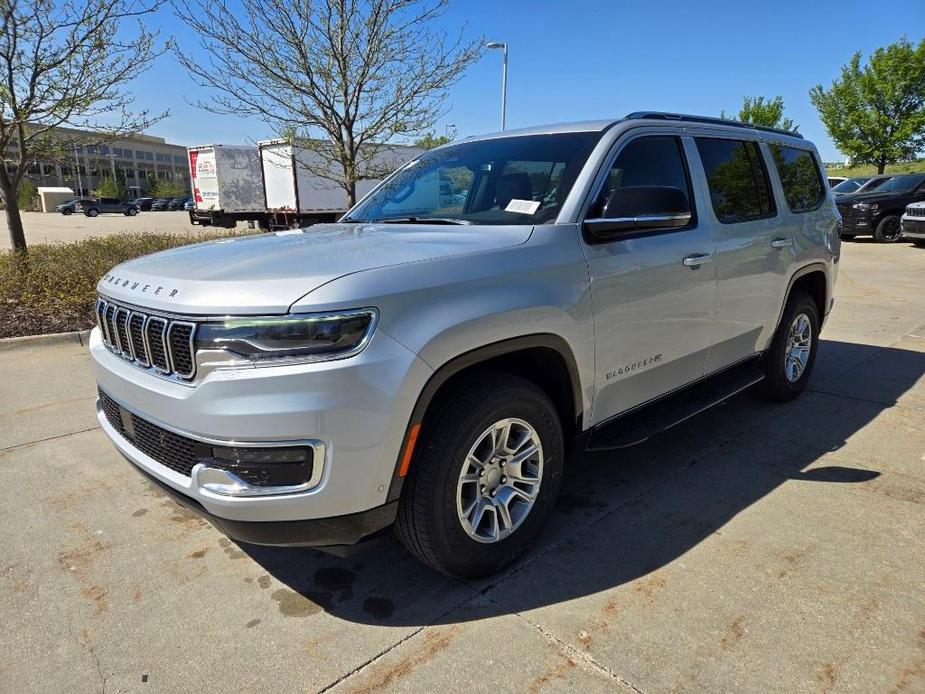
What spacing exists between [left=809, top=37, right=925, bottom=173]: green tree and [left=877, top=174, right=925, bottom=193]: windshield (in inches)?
578

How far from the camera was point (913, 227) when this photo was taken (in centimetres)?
1570

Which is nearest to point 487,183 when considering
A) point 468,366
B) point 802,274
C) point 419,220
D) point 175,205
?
point 419,220

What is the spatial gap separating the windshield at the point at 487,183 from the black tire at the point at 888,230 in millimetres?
18305

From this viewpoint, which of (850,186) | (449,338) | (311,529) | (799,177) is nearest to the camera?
(311,529)

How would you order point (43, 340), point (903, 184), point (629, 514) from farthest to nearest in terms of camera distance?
point (903, 184), point (43, 340), point (629, 514)

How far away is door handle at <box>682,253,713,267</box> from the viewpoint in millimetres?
3357

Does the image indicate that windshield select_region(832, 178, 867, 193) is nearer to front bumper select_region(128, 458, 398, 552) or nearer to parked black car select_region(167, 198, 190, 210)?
front bumper select_region(128, 458, 398, 552)

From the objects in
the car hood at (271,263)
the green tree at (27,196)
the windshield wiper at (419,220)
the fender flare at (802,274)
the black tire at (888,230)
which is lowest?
the black tire at (888,230)

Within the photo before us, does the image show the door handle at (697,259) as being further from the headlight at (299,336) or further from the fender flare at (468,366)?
the headlight at (299,336)

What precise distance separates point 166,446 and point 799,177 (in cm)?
465

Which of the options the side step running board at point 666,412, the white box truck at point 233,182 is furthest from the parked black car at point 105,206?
the side step running board at point 666,412

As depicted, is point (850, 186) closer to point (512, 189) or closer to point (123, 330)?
point (512, 189)

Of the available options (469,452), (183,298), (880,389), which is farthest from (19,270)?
(880,389)

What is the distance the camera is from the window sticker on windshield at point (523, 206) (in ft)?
9.69
